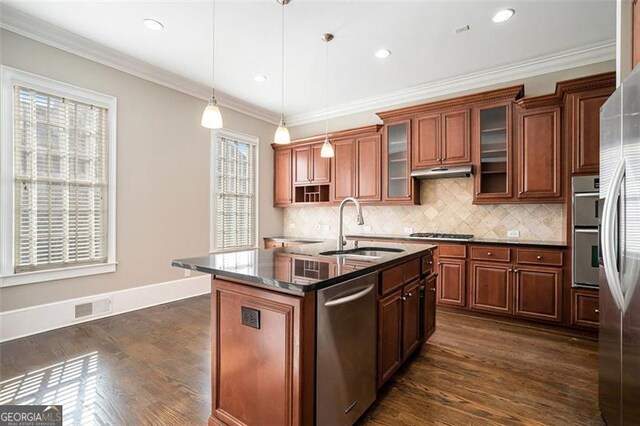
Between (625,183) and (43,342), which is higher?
(625,183)

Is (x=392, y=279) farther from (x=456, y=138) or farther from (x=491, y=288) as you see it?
(x=456, y=138)

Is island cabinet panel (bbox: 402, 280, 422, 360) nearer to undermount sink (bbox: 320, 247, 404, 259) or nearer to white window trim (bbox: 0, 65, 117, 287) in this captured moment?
undermount sink (bbox: 320, 247, 404, 259)

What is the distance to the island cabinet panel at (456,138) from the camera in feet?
12.7

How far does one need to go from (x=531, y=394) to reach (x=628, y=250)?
129cm

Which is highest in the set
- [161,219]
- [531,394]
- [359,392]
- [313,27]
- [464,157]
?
[313,27]

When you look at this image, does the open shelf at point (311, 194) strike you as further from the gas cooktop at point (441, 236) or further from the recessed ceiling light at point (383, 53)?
the recessed ceiling light at point (383, 53)

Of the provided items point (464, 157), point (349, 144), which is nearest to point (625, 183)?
point (464, 157)

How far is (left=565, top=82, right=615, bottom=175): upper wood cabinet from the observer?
2956mm

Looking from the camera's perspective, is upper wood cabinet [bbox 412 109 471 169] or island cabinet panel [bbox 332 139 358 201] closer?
upper wood cabinet [bbox 412 109 471 169]

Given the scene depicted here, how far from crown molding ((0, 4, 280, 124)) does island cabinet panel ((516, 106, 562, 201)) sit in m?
4.17

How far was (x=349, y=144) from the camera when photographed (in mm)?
4914

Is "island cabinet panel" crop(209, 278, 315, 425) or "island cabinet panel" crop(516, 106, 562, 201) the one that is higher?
"island cabinet panel" crop(516, 106, 562, 201)

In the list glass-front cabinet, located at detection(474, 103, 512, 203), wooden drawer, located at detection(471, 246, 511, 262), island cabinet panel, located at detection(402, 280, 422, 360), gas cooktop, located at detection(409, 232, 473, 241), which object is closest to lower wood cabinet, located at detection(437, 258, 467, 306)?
wooden drawer, located at detection(471, 246, 511, 262)

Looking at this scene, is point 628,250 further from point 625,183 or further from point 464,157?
point 464,157
